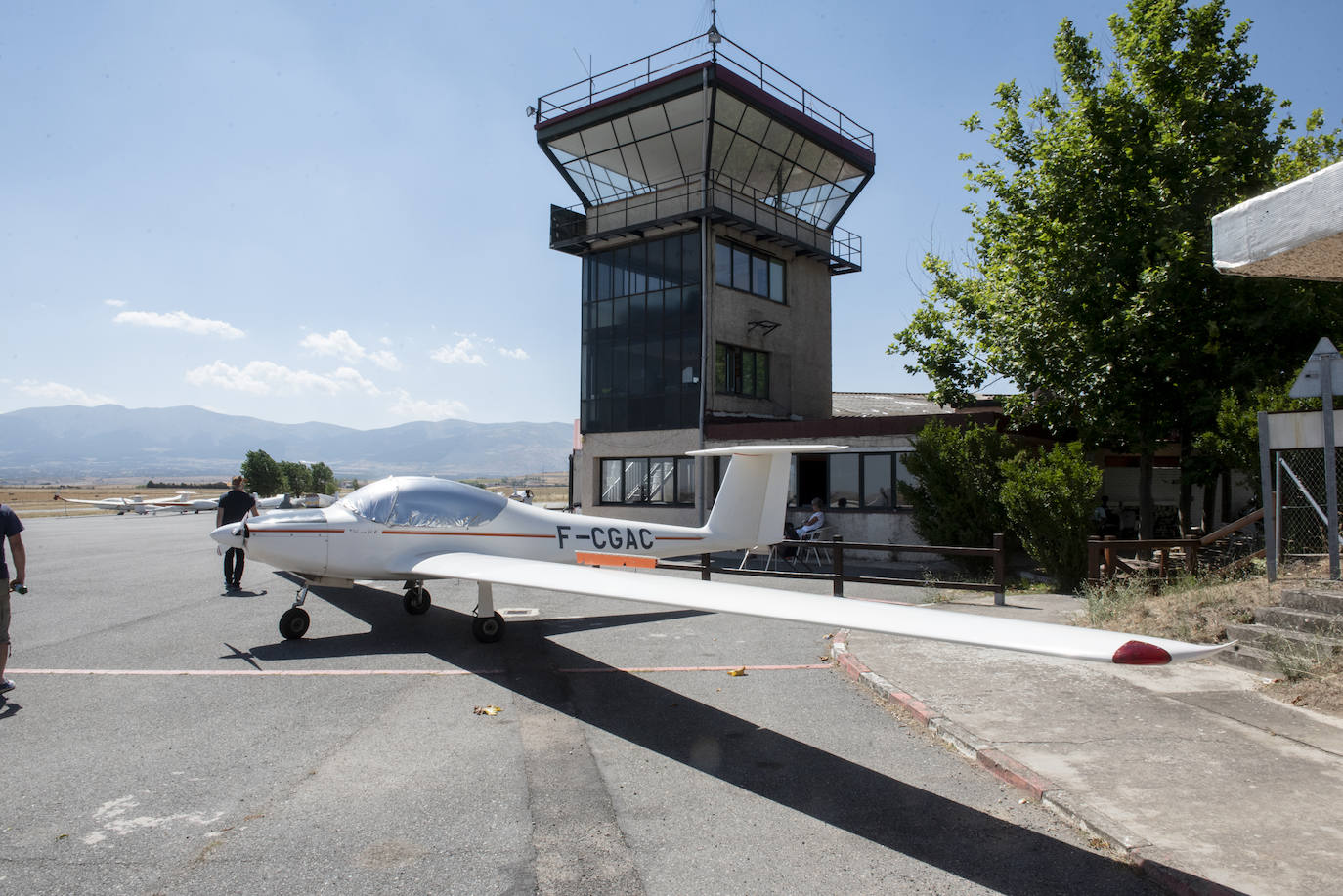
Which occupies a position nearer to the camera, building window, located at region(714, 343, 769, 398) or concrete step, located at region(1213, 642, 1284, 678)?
concrete step, located at region(1213, 642, 1284, 678)

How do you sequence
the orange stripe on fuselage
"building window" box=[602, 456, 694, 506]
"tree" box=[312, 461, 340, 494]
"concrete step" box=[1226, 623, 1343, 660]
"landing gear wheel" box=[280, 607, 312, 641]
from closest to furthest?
1. "concrete step" box=[1226, 623, 1343, 660]
2. "landing gear wheel" box=[280, 607, 312, 641]
3. the orange stripe on fuselage
4. "building window" box=[602, 456, 694, 506]
5. "tree" box=[312, 461, 340, 494]

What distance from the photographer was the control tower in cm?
2208

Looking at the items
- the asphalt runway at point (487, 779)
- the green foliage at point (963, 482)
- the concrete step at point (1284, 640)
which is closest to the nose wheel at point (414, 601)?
the asphalt runway at point (487, 779)

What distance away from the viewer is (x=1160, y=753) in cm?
491

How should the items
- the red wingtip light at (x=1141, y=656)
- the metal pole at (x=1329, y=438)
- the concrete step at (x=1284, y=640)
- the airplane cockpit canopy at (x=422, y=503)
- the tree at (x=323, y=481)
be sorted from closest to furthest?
the red wingtip light at (x=1141, y=656) < the concrete step at (x=1284, y=640) < the metal pole at (x=1329, y=438) < the airplane cockpit canopy at (x=422, y=503) < the tree at (x=323, y=481)

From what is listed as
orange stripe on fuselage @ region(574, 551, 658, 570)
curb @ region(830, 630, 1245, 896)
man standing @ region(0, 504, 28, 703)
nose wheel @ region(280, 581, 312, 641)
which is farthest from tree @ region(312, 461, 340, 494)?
curb @ region(830, 630, 1245, 896)

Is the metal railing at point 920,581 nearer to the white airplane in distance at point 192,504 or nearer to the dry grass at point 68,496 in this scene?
the white airplane in distance at point 192,504

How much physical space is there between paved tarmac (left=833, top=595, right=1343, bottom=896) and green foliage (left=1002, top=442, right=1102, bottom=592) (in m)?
5.02

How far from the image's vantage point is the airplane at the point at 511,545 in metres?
5.71

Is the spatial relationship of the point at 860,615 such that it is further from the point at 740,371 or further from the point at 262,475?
the point at 262,475

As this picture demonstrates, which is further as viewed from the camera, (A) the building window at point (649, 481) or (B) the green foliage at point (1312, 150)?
(A) the building window at point (649, 481)

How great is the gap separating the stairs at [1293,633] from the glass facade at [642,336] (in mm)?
15638

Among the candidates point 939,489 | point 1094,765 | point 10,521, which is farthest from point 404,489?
point 939,489

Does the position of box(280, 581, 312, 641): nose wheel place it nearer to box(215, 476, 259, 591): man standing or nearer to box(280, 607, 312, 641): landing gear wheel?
box(280, 607, 312, 641): landing gear wheel
